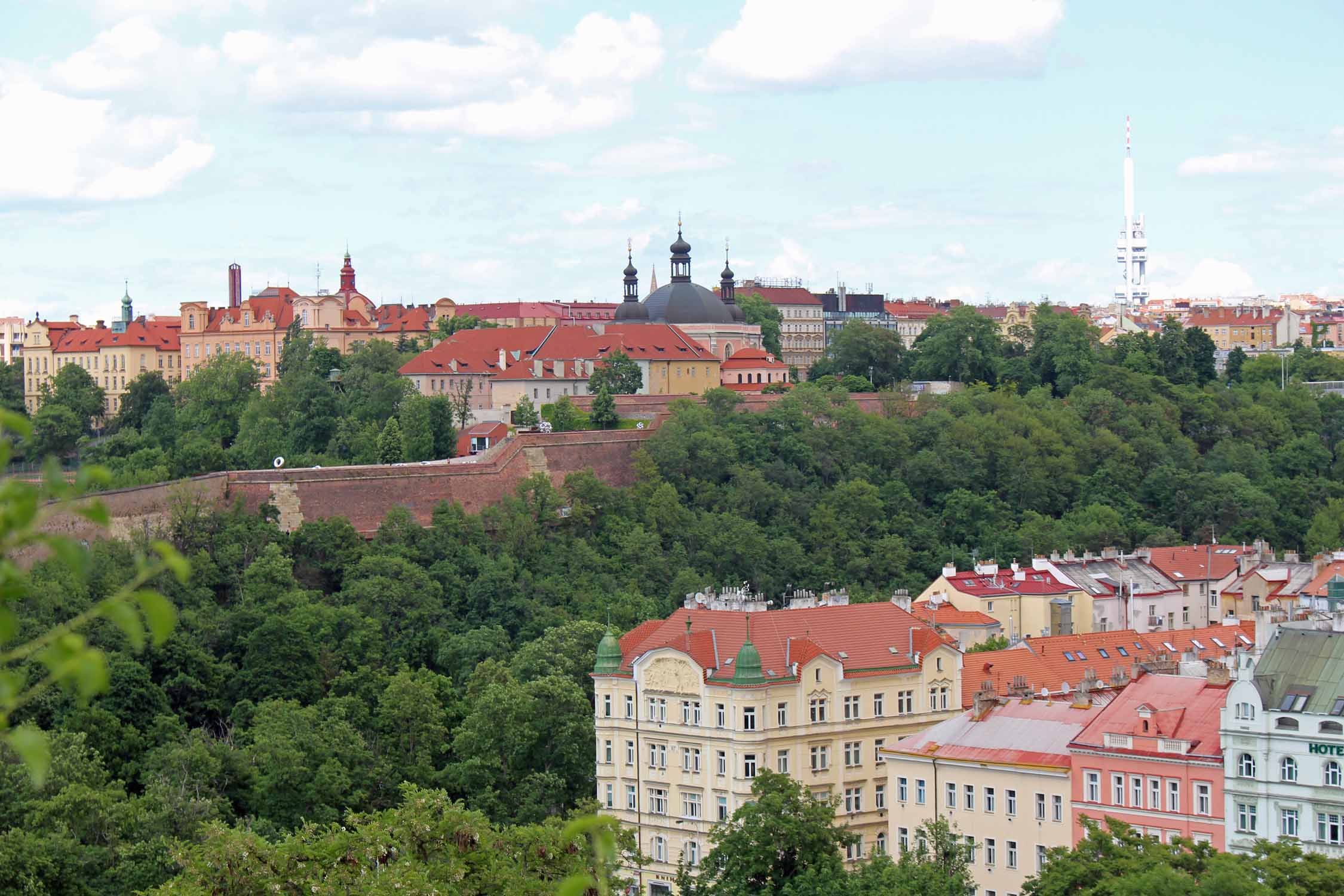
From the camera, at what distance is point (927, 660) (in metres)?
49.0

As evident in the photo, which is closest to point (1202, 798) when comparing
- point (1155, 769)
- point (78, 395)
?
point (1155, 769)

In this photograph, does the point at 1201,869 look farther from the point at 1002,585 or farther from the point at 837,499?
the point at 837,499

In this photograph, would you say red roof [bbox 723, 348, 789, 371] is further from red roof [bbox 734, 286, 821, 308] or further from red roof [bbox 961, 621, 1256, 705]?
red roof [bbox 961, 621, 1256, 705]

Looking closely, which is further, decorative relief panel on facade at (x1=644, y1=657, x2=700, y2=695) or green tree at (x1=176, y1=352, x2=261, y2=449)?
green tree at (x1=176, y1=352, x2=261, y2=449)

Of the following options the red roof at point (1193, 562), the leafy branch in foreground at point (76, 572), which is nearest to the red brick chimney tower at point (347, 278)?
the red roof at point (1193, 562)

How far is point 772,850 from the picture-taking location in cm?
3712

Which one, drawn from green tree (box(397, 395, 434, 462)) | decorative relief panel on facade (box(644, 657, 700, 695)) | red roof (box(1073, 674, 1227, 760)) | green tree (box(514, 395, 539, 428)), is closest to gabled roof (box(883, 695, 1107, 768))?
red roof (box(1073, 674, 1227, 760))

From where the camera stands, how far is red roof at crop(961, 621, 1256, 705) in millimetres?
49688

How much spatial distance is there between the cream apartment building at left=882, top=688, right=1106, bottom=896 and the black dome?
5838 cm

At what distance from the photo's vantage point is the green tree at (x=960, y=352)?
102 meters

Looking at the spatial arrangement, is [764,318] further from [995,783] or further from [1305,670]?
[1305,670]

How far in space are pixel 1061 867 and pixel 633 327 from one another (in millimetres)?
63158

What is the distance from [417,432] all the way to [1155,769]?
4808cm

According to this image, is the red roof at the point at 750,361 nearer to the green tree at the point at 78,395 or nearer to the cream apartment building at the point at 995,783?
the green tree at the point at 78,395
